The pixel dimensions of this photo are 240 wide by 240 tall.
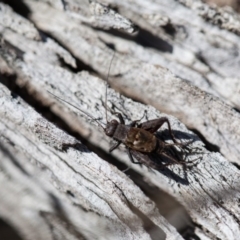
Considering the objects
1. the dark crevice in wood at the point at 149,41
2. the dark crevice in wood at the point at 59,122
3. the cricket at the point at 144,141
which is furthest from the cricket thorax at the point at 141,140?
the dark crevice in wood at the point at 149,41

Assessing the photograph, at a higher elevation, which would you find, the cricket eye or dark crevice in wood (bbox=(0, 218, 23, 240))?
the cricket eye

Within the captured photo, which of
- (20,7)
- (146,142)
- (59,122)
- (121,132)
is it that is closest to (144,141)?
(146,142)

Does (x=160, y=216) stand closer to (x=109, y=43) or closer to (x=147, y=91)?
(x=147, y=91)

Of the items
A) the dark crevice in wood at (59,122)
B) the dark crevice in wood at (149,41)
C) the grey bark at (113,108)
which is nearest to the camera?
the grey bark at (113,108)

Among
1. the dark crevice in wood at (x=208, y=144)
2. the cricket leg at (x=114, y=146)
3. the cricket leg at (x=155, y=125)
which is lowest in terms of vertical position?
the cricket leg at (x=114, y=146)

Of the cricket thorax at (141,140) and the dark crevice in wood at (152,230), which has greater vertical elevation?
the cricket thorax at (141,140)

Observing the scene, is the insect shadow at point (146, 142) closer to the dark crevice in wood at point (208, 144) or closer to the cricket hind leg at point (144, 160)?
the cricket hind leg at point (144, 160)

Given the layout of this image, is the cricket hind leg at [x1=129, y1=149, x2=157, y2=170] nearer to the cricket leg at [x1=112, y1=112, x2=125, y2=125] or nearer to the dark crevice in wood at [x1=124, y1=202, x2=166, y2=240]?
the cricket leg at [x1=112, y1=112, x2=125, y2=125]

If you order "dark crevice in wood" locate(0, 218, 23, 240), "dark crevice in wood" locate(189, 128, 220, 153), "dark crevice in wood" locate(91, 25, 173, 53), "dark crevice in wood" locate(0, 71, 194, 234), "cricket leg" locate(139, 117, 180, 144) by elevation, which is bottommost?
"dark crevice in wood" locate(0, 218, 23, 240)

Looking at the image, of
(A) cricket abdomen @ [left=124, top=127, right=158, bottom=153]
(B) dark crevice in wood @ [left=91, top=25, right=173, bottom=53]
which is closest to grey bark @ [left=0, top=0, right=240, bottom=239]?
(B) dark crevice in wood @ [left=91, top=25, right=173, bottom=53]
